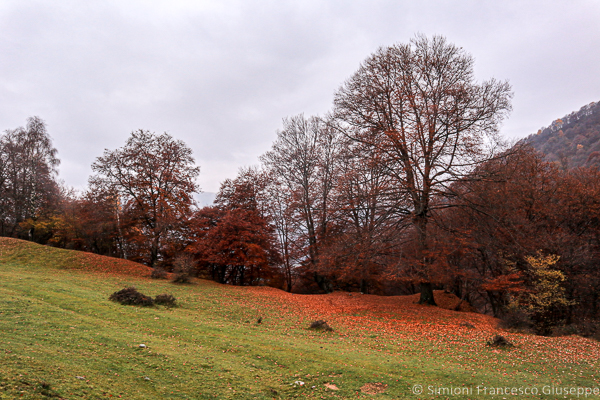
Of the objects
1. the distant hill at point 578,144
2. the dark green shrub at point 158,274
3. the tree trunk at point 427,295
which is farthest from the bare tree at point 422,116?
the distant hill at point 578,144

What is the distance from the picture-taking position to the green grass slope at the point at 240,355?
5.27 m

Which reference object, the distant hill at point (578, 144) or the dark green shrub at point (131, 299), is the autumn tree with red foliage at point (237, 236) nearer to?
the dark green shrub at point (131, 299)

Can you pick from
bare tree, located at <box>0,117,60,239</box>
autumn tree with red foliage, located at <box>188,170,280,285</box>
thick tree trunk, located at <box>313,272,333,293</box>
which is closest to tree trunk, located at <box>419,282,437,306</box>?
thick tree trunk, located at <box>313,272,333,293</box>

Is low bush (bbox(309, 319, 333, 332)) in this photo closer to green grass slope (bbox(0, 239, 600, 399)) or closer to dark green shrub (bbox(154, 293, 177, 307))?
green grass slope (bbox(0, 239, 600, 399))

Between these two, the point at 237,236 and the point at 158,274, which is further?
the point at 237,236

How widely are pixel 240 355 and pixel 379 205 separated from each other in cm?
1294

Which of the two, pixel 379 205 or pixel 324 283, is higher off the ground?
pixel 379 205

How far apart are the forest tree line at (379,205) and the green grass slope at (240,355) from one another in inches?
208

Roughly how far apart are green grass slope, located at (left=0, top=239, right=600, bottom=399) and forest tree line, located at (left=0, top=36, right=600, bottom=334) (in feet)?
17.3

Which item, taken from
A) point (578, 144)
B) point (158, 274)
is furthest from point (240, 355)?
point (578, 144)

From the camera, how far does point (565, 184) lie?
2166 cm

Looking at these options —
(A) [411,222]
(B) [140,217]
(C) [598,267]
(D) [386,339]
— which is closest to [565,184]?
(C) [598,267]

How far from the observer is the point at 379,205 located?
1862cm

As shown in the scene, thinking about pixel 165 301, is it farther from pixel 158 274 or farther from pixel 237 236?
pixel 237 236
